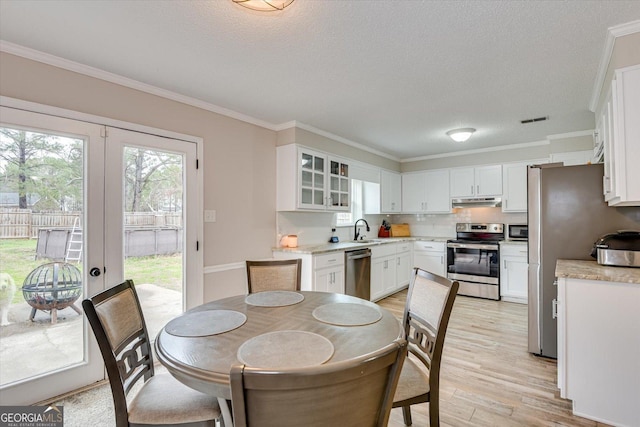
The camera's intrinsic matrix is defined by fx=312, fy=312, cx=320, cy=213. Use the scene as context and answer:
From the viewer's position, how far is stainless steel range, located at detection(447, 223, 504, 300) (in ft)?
15.5

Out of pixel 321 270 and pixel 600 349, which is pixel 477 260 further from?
pixel 600 349

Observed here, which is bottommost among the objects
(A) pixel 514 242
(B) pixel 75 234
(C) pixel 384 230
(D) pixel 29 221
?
(A) pixel 514 242

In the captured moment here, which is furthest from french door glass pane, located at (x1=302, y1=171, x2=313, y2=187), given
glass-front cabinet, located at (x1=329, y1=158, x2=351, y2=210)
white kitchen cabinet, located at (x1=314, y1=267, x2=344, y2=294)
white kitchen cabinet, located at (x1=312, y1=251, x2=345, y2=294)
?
white kitchen cabinet, located at (x1=314, y1=267, x2=344, y2=294)

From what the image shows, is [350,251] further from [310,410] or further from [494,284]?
[310,410]

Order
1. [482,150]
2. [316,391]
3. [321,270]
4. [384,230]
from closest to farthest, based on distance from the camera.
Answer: [316,391]
[321,270]
[482,150]
[384,230]

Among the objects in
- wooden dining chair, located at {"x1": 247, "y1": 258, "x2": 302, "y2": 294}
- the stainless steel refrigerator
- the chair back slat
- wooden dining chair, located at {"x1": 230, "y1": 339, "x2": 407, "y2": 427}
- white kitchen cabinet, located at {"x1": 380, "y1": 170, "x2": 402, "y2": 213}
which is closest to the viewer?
wooden dining chair, located at {"x1": 230, "y1": 339, "x2": 407, "y2": 427}

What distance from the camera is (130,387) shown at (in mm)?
1391

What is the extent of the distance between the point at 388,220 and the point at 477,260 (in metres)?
1.89

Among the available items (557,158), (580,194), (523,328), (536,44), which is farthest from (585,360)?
(557,158)

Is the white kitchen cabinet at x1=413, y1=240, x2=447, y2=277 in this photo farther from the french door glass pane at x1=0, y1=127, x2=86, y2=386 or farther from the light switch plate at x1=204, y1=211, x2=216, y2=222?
the french door glass pane at x1=0, y1=127, x2=86, y2=386

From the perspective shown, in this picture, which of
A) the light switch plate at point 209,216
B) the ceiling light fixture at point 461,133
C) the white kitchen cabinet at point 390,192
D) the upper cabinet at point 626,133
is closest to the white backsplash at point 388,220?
the white kitchen cabinet at point 390,192

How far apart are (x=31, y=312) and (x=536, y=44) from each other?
3.97m

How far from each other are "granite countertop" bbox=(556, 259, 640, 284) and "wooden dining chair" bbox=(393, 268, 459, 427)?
1011mm

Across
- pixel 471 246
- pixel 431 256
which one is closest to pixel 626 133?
pixel 471 246
